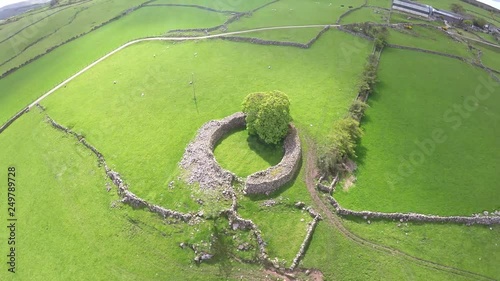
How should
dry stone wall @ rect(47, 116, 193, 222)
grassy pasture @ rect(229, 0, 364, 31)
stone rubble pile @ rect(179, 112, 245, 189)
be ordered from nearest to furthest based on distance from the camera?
1. dry stone wall @ rect(47, 116, 193, 222)
2. stone rubble pile @ rect(179, 112, 245, 189)
3. grassy pasture @ rect(229, 0, 364, 31)

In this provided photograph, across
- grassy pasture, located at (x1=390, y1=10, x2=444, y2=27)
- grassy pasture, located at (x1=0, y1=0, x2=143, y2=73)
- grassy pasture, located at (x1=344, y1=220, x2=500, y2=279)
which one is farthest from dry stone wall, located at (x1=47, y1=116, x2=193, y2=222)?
grassy pasture, located at (x1=390, y1=10, x2=444, y2=27)

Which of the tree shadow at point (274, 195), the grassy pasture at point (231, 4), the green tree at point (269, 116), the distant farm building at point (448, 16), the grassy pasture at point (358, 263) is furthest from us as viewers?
the grassy pasture at point (231, 4)

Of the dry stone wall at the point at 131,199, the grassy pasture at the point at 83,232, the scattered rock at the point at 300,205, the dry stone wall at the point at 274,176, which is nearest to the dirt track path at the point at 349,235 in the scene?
the scattered rock at the point at 300,205

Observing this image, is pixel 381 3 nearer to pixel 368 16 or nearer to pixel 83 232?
pixel 368 16

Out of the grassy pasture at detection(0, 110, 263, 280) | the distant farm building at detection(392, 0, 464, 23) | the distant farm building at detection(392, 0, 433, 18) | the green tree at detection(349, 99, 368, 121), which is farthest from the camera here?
the distant farm building at detection(392, 0, 433, 18)

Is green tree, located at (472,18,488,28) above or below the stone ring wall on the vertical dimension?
above

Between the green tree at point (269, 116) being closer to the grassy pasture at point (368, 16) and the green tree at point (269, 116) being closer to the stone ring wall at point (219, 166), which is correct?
the stone ring wall at point (219, 166)

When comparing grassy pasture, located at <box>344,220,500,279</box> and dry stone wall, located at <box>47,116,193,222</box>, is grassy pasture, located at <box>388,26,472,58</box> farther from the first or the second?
dry stone wall, located at <box>47,116,193,222</box>
